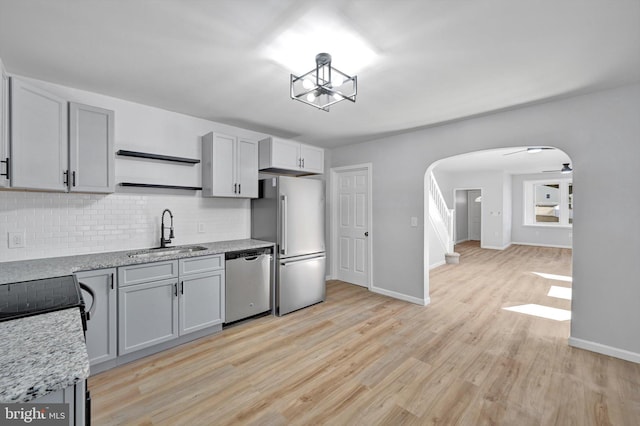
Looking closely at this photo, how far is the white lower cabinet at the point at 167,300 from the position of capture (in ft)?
7.90

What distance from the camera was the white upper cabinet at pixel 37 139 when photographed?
6.72ft

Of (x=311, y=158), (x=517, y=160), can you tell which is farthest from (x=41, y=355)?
(x=517, y=160)

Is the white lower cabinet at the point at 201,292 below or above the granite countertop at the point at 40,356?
below

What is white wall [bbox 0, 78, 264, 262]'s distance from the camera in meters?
2.42

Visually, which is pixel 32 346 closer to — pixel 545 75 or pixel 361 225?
pixel 545 75

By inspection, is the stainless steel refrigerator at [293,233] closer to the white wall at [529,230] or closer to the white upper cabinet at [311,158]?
the white upper cabinet at [311,158]

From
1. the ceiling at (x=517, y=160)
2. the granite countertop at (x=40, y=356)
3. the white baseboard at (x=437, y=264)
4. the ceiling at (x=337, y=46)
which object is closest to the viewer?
the granite countertop at (x=40, y=356)

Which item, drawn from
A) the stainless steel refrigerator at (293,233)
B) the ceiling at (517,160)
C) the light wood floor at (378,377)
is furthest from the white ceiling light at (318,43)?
the ceiling at (517,160)

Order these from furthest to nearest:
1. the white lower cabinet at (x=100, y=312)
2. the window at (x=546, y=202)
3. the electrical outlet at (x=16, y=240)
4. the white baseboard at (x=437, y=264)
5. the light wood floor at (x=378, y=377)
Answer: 1. the window at (x=546, y=202)
2. the white baseboard at (x=437, y=264)
3. the electrical outlet at (x=16, y=240)
4. the white lower cabinet at (x=100, y=312)
5. the light wood floor at (x=378, y=377)

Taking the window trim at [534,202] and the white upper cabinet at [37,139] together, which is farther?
the window trim at [534,202]

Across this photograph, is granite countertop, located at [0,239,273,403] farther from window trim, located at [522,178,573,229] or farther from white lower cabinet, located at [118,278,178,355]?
window trim, located at [522,178,573,229]

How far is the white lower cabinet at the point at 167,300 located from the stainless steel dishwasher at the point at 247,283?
0.10 m

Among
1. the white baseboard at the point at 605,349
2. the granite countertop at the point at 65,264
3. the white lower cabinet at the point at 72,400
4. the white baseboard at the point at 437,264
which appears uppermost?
the granite countertop at the point at 65,264

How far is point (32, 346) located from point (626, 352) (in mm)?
4141
